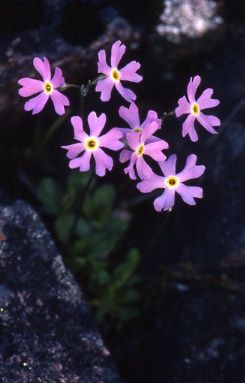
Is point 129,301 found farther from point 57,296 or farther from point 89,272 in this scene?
point 57,296

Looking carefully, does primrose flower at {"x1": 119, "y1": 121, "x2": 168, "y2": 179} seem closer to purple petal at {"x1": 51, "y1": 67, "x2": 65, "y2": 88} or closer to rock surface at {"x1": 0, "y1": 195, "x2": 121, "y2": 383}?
purple petal at {"x1": 51, "y1": 67, "x2": 65, "y2": 88}

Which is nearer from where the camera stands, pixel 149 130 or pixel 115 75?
pixel 149 130

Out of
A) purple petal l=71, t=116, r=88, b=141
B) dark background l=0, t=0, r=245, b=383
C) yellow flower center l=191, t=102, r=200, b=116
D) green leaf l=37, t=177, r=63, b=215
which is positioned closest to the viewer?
purple petal l=71, t=116, r=88, b=141

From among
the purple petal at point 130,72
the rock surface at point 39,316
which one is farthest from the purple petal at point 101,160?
the rock surface at point 39,316

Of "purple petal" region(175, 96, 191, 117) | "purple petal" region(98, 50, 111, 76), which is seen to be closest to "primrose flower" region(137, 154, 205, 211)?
"purple petal" region(175, 96, 191, 117)

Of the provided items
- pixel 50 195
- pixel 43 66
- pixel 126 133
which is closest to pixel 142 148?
pixel 126 133

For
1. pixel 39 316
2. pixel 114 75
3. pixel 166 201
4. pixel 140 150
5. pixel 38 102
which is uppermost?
pixel 114 75

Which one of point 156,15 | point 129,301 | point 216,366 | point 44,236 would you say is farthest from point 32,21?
point 216,366

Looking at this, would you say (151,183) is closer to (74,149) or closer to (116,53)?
(74,149)
